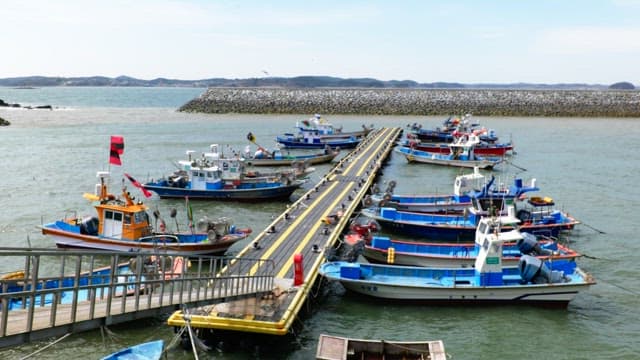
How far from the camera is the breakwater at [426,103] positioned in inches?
4884

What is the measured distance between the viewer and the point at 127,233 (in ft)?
92.1

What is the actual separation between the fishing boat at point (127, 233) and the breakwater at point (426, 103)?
100 meters

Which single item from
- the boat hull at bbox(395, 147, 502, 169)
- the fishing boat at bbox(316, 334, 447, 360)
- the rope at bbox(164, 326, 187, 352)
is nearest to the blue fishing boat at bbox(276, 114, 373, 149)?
the boat hull at bbox(395, 147, 502, 169)

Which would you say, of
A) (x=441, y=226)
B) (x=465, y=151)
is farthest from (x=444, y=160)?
(x=441, y=226)

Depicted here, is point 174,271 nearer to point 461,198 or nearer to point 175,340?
point 175,340

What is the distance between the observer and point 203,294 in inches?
648

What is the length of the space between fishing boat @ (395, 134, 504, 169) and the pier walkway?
46.2ft

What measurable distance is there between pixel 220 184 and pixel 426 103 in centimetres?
9728

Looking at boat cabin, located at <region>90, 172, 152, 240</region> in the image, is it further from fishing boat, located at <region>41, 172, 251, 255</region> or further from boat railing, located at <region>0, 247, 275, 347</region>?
boat railing, located at <region>0, 247, 275, 347</region>

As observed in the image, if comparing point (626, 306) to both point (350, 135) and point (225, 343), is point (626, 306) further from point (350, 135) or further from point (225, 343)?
point (350, 135)

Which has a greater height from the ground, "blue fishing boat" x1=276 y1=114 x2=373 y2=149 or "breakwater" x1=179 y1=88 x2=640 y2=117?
"breakwater" x1=179 y1=88 x2=640 y2=117

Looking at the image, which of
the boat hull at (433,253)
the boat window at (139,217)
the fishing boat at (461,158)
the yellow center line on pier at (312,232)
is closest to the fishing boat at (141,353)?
the yellow center line on pier at (312,232)

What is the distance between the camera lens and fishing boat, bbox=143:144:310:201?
4253 cm

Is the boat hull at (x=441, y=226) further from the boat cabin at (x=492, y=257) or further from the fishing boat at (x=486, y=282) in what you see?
the boat cabin at (x=492, y=257)
